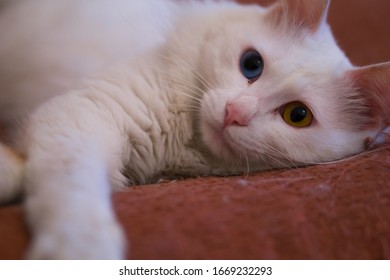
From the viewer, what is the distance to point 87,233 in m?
0.72

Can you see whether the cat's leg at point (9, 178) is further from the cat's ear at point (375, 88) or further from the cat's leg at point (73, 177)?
the cat's ear at point (375, 88)

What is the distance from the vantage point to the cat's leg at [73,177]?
0.71 metres

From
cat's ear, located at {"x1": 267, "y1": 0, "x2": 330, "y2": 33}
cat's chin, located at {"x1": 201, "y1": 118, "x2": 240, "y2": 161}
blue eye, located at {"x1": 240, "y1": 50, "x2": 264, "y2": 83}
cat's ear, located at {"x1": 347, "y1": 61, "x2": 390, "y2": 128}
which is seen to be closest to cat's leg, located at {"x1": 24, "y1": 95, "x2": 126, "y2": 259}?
cat's chin, located at {"x1": 201, "y1": 118, "x2": 240, "y2": 161}

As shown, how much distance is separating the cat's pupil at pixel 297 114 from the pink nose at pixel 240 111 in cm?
15

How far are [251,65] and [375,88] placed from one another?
16.1 inches

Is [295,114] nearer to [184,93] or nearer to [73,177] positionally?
[184,93]

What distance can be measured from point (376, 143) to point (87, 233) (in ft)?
3.42

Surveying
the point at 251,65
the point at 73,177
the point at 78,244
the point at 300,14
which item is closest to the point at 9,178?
the point at 73,177

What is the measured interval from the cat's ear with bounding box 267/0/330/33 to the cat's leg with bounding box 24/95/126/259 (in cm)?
64

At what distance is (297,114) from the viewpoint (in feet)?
3.98

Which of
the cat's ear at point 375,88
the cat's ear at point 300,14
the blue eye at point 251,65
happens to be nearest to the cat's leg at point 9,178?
the blue eye at point 251,65

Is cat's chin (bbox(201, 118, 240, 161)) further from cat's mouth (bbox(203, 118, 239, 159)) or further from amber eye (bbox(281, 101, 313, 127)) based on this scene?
amber eye (bbox(281, 101, 313, 127))

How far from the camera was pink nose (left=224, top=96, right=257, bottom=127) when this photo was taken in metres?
1.11

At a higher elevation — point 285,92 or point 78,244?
point 285,92
